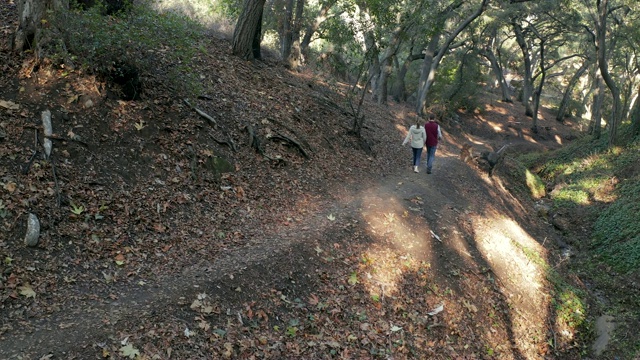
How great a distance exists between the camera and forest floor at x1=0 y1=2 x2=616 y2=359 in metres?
5.96

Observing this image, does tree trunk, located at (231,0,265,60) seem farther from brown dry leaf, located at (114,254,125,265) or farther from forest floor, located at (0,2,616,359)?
brown dry leaf, located at (114,254,125,265)

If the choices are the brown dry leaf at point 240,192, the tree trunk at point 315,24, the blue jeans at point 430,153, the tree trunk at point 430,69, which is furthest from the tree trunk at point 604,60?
the brown dry leaf at point 240,192

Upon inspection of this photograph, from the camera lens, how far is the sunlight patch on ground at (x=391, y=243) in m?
9.11

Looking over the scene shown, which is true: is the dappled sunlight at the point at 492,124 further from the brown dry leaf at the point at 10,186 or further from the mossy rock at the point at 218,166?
the brown dry leaf at the point at 10,186

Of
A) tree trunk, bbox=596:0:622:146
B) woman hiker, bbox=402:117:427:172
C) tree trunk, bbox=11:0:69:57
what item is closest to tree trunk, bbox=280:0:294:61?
woman hiker, bbox=402:117:427:172

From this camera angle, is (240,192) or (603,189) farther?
(603,189)

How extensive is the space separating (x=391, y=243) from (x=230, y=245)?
3.73 metres

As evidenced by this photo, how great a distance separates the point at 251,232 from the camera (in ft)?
28.6

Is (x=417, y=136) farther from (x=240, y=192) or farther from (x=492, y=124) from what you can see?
(x=492, y=124)

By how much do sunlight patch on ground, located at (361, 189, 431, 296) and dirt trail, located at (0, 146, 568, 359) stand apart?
0.03 meters

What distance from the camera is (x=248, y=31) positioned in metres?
15.0

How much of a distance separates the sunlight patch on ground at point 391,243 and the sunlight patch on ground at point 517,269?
2.18m

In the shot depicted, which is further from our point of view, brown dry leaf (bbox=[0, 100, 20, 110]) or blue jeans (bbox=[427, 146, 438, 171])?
blue jeans (bbox=[427, 146, 438, 171])

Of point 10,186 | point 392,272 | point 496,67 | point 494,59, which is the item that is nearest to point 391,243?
point 392,272
